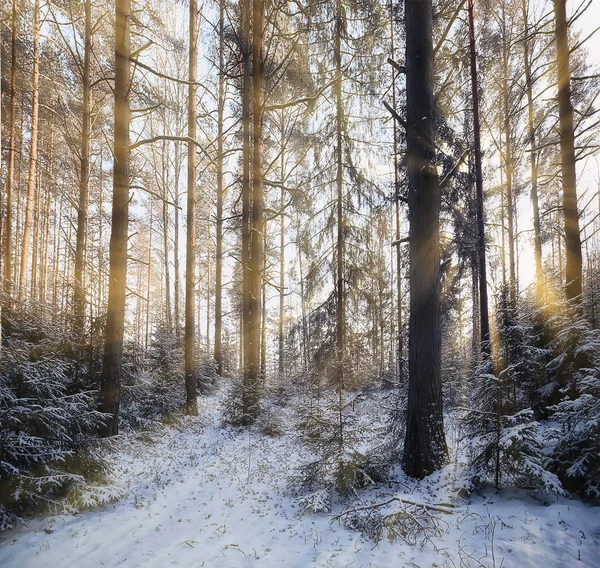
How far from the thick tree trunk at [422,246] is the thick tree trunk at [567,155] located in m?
3.85

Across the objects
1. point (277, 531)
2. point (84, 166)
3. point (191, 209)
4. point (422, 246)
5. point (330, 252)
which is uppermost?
point (84, 166)

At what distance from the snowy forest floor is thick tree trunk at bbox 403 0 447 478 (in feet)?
2.87

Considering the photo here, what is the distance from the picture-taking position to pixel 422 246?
557 centimetres

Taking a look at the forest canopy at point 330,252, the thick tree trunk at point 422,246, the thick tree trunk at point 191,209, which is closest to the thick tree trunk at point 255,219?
the forest canopy at point 330,252

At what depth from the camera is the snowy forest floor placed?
3.36 m

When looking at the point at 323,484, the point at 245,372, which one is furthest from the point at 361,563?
the point at 245,372

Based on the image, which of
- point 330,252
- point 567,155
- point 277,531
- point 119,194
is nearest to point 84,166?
point 119,194

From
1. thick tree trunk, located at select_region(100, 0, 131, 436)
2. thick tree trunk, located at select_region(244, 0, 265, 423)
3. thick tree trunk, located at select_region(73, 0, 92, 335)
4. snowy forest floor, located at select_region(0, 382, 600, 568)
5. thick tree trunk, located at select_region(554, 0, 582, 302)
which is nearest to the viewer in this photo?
snowy forest floor, located at select_region(0, 382, 600, 568)

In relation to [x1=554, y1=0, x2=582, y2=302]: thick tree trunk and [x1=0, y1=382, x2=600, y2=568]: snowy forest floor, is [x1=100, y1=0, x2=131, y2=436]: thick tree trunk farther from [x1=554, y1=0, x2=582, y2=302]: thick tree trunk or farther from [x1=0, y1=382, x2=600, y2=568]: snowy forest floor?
[x1=554, y1=0, x2=582, y2=302]: thick tree trunk

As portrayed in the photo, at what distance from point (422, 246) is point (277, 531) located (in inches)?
184

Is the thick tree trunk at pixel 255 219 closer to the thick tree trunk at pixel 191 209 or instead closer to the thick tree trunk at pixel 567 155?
the thick tree trunk at pixel 191 209

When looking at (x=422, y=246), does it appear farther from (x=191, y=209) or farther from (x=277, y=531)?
(x=191, y=209)

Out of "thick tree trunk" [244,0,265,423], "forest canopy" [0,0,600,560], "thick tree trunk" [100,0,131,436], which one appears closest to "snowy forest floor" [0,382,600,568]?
"forest canopy" [0,0,600,560]

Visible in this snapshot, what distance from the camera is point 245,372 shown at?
386 inches
